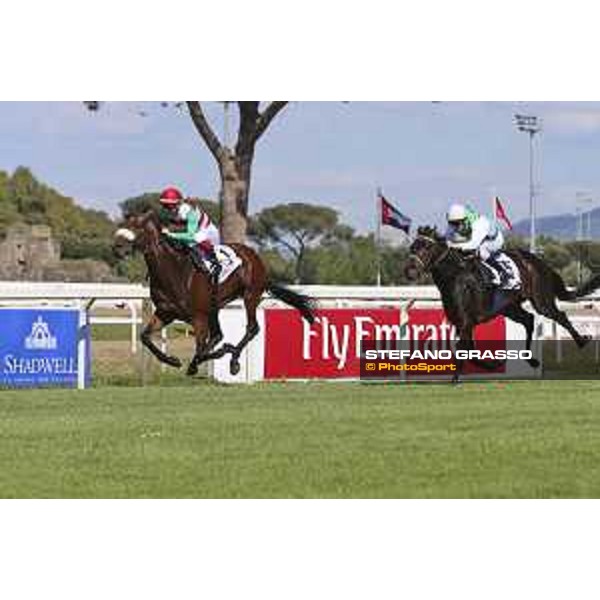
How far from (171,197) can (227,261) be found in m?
0.92

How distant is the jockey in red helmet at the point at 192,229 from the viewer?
43.2 ft

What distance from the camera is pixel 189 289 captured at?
44.1 ft

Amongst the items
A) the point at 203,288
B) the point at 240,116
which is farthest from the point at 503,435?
the point at 240,116

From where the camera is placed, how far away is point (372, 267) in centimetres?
1627

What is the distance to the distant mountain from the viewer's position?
49.6 ft

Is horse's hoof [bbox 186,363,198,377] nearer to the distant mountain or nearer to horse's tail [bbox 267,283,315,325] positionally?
horse's tail [bbox 267,283,315,325]

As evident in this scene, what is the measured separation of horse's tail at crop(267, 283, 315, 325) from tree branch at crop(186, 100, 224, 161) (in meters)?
1.54

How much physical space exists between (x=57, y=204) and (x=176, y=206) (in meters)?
3.12

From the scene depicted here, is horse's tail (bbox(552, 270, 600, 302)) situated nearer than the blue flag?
No

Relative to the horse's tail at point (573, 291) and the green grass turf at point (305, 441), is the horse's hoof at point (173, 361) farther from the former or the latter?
the horse's tail at point (573, 291)

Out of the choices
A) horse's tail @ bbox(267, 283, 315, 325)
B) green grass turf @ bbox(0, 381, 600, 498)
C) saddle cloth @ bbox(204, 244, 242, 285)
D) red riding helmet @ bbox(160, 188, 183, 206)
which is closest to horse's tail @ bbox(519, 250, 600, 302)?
green grass turf @ bbox(0, 381, 600, 498)

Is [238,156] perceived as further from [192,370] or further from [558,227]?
[558,227]

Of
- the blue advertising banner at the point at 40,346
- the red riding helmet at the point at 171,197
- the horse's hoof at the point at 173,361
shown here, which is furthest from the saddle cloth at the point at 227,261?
the blue advertising banner at the point at 40,346

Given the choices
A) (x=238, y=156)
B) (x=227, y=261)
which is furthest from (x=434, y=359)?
(x=227, y=261)
